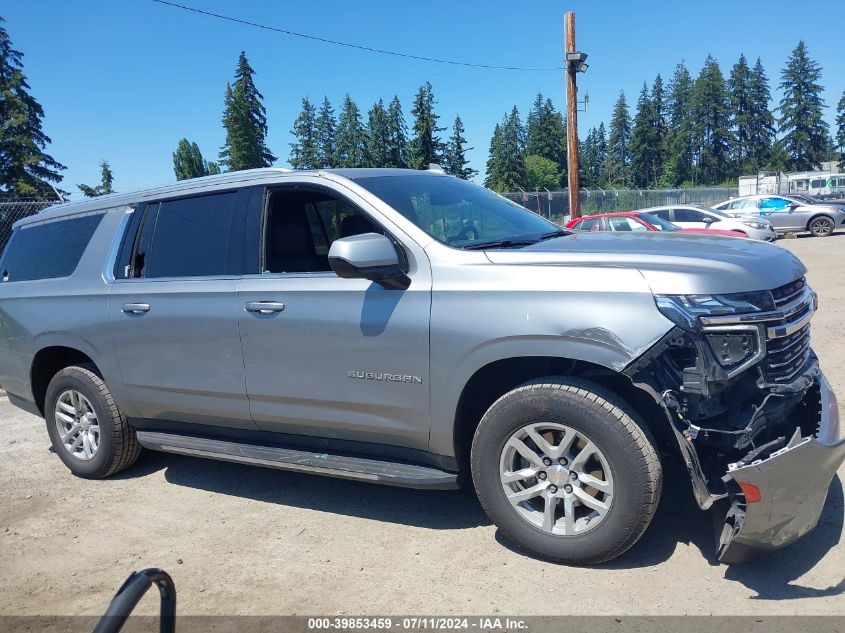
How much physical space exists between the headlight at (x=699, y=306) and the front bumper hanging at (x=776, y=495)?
0.59 meters

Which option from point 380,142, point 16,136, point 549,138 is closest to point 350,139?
point 380,142

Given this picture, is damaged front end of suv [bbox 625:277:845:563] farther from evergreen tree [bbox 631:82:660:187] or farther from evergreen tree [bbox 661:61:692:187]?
evergreen tree [bbox 631:82:660:187]

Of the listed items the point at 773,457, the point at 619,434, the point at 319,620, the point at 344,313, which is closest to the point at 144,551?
the point at 319,620

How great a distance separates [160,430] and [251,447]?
35.6 inches

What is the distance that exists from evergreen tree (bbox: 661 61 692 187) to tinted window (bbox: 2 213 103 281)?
344 ft

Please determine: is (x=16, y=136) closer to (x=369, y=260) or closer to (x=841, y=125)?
(x=369, y=260)

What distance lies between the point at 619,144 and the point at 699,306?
127036 millimetres

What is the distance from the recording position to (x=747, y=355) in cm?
292

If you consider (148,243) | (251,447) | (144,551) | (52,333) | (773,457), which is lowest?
(144,551)

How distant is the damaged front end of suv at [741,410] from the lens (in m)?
2.79

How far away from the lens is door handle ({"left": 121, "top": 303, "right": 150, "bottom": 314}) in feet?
14.9

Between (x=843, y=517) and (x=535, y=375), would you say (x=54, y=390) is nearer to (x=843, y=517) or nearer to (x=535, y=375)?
(x=535, y=375)

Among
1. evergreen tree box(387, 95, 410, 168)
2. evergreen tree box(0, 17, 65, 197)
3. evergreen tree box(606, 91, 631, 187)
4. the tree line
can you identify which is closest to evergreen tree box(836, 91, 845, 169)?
the tree line

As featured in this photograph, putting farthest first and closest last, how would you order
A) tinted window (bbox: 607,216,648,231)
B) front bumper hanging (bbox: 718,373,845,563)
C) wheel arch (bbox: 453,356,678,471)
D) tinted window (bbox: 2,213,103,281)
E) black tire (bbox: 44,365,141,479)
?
tinted window (bbox: 607,216,648,231)
tinted window (bbox: 2,213,103,281)
black tire (bbox: 44,365,141,479)
wheel arch (bbox: 453,356,678,471)
front bumper hanging (bbox: 718,373,845,563)
